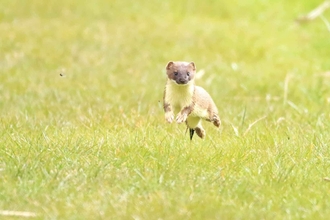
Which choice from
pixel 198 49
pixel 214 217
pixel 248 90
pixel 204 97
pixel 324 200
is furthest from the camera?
pixel 198 49

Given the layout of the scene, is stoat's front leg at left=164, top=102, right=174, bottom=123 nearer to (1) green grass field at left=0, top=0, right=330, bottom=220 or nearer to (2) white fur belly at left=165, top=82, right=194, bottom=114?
(2) white fur belly at left=165, top=82, right=194, bottom=114

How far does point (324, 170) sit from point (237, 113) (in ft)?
9.56

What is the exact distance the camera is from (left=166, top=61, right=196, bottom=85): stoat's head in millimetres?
6074

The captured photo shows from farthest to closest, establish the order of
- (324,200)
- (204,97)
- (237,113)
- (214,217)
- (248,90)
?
(248,90), (237,113), (204,97), (324,200), (214,217)

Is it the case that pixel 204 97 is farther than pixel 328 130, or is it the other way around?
pixel 328 130

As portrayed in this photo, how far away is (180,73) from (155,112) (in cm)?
279

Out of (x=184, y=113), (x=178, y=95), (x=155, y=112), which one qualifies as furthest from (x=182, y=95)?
(x=155, y=112)

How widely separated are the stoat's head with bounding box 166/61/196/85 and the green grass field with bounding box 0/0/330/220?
52cm

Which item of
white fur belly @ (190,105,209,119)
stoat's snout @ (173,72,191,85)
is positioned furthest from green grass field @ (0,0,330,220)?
stoat's snout @ (173,72,191,85)

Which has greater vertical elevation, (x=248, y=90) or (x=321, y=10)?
(x=321, y=10)

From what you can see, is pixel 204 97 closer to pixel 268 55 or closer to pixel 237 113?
pixel 237 113

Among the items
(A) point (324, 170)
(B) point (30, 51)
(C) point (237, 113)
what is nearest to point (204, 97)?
(A) point (324, 170)

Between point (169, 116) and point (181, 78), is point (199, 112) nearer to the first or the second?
point (169, 116)

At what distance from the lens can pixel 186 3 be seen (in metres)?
18.2
